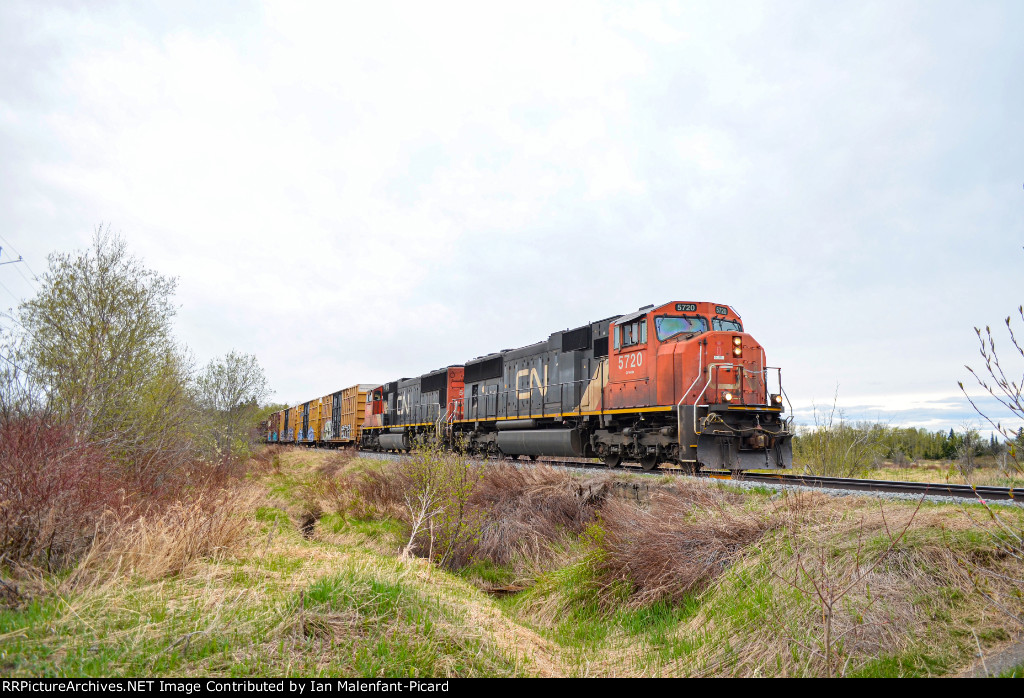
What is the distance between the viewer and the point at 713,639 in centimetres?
554

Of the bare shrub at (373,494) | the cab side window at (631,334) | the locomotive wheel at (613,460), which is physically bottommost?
the bare shrub at (373,494)

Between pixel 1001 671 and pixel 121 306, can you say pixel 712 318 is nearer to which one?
pixel 1001 671

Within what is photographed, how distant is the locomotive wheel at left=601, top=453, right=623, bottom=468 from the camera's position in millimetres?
16209

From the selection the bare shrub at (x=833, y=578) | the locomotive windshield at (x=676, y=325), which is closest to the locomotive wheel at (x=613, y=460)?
the locomotive windshield at (x=676, y=325)

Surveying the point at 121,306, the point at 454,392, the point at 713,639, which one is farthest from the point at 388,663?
the point at 454,392

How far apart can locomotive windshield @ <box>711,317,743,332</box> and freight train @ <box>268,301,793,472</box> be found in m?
0.03

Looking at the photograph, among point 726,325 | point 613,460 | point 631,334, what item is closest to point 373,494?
point 613,460

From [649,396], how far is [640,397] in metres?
0.37

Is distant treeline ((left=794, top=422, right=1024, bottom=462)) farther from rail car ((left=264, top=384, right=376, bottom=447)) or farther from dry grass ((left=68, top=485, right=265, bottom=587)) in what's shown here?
rail car ((left=264, top=384, right=376, bottom=447))

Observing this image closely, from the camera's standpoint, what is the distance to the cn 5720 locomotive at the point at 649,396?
43.0ft

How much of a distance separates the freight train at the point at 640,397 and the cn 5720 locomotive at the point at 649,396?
3 centimetres

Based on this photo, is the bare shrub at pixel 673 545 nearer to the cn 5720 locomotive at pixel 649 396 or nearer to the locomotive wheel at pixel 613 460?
the cn 5720 locomotive at pixel 649 396
